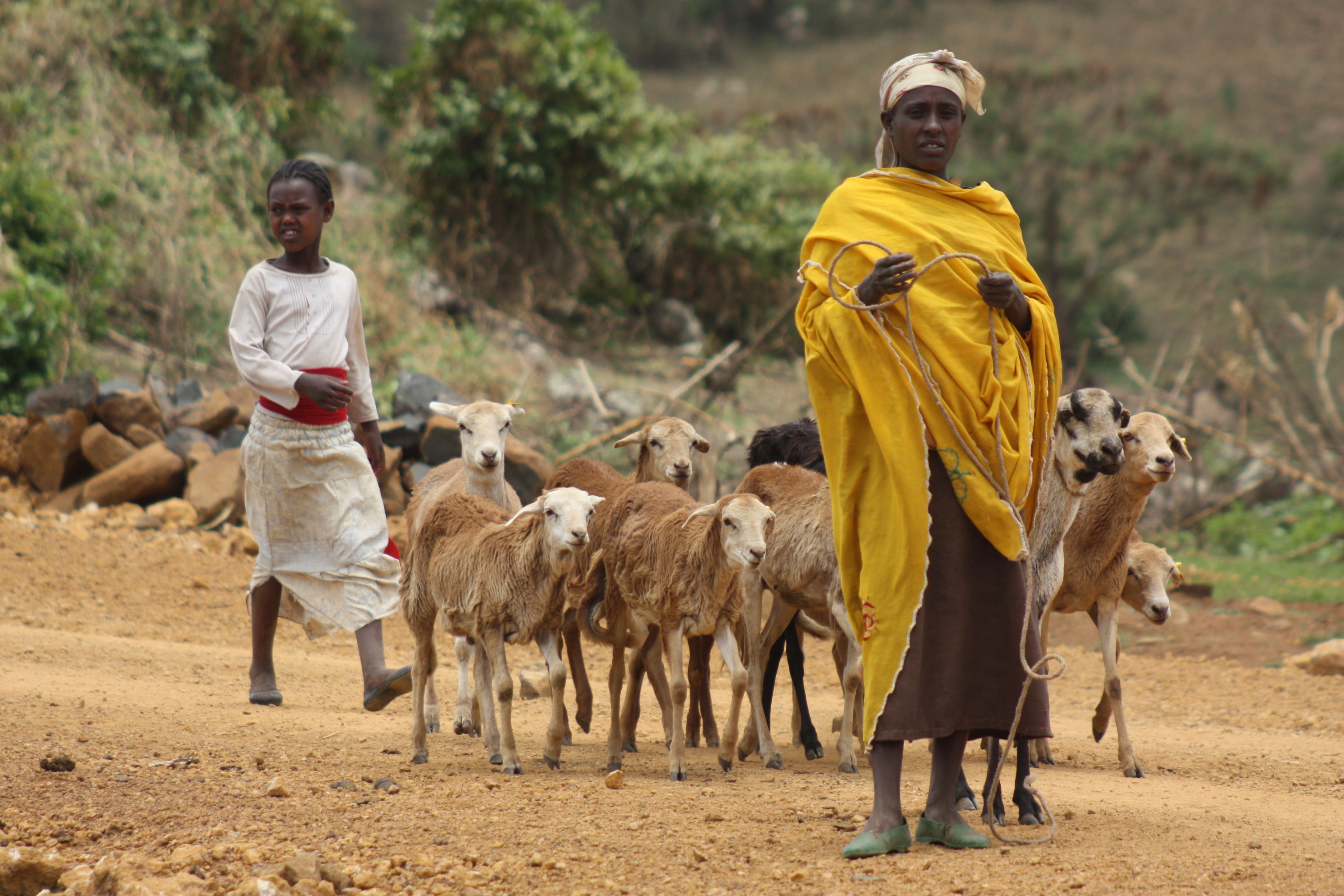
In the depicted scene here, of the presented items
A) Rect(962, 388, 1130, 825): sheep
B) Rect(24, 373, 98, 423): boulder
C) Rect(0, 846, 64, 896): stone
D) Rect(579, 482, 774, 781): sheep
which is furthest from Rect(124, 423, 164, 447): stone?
Rect(962, 388, 1130, 825): sheep

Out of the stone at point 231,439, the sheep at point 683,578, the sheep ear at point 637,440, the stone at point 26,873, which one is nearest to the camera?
the stone at point 26,873

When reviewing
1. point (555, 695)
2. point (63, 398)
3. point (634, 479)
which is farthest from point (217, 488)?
point (555, 695)

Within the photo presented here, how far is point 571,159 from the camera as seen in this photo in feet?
63.8

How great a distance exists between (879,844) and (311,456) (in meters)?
3.59

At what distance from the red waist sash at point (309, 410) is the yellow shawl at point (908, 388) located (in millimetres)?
2872

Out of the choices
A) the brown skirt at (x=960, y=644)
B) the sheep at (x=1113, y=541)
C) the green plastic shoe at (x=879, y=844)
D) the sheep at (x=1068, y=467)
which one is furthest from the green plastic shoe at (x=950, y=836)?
the sheep at (x=1113, y=541)

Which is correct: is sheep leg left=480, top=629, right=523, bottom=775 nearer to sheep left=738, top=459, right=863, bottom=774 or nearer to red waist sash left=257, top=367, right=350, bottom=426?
sheep left=738, top=459, right=863, bottom=774

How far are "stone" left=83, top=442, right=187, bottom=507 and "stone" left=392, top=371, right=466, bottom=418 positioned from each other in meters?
2.12

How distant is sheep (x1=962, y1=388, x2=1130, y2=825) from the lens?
4816mm

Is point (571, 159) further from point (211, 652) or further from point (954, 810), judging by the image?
point (954, 810)

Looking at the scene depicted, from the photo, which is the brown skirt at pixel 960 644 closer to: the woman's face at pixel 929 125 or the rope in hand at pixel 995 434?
the rope in hand at pixel 995 434

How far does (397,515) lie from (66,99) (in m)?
8.29

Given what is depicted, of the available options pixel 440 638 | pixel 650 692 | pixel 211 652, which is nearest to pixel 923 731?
pixel 650 692

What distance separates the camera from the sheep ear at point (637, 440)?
280 inches
